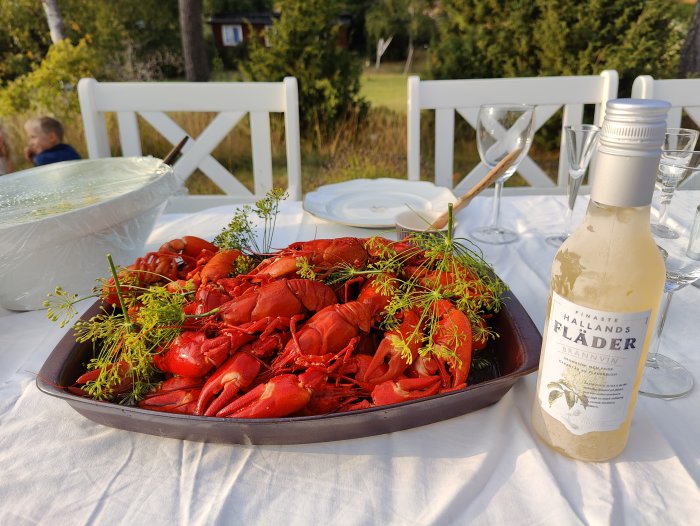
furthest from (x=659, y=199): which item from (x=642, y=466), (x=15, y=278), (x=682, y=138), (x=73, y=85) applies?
(x=73, y=85)

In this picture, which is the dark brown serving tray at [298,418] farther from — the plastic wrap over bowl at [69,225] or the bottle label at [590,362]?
the plastic wrap over bowl at [69,225]

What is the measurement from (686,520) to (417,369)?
320 mm

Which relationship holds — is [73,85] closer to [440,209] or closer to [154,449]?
[440,209]

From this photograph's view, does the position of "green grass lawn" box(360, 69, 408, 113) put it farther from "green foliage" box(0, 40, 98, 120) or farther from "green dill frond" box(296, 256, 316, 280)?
"green dill frond" box(296, 256, 316, 280)

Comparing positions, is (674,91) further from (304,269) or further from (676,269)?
(304,269)

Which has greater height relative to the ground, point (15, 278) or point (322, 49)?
point (322, 49)

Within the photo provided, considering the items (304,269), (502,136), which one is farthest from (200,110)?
(304,269)

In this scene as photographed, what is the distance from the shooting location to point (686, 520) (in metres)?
0.57

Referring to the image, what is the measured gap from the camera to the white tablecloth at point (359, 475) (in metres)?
0.58

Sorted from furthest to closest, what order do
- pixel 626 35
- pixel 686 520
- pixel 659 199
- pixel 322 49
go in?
pixel 322 49, pixel 626 35, pixel 659 199, pixel 686 520

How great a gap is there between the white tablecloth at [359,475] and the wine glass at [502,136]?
614 mm

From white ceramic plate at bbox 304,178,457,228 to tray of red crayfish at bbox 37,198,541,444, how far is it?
1.46ft

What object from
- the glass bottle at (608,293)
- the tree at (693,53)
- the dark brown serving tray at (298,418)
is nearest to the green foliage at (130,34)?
the tree at (693,53)

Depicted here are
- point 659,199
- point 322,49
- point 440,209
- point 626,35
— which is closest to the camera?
point 659,199
